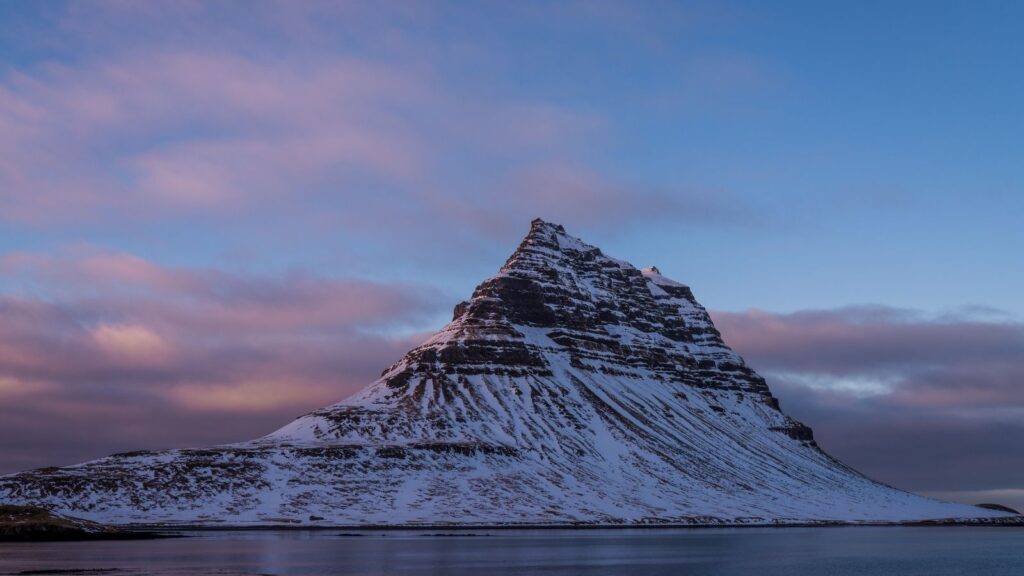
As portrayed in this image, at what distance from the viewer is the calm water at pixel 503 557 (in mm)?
106688

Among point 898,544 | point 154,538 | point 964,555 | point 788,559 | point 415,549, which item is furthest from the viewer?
point 898,544

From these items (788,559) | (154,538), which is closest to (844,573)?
(788,559)

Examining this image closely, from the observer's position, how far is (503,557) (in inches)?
5123

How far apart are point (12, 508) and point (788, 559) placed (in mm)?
124504

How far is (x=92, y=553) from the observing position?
126688 mm

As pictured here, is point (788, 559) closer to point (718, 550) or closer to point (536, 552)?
point (718, 550)

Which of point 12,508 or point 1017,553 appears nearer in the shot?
point 1017,553

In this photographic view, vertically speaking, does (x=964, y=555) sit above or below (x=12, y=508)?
below

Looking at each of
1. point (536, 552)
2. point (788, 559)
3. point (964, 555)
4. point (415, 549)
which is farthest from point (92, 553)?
point (964, 555)

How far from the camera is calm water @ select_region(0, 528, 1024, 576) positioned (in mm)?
106688

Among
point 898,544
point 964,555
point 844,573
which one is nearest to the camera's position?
point 844,573

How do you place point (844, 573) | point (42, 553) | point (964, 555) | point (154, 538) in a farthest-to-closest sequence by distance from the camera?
point (154, 538), point (964, 555), point (42, 553), point (844, 573)

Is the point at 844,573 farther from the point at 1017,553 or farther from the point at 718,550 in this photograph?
the point at 1017,553

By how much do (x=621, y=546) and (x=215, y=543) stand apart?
5927 centimetres
